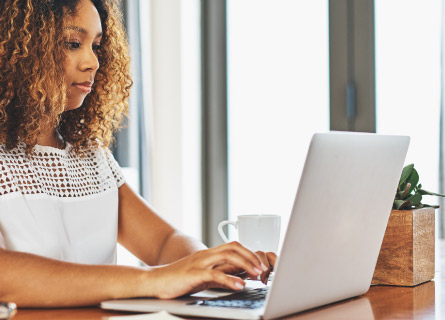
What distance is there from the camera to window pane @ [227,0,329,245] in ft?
9.81

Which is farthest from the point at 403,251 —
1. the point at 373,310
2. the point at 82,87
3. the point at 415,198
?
the point at 82,87

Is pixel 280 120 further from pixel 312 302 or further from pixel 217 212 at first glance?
pixel 312 302

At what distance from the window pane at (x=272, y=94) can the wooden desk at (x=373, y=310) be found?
1760 millimetres

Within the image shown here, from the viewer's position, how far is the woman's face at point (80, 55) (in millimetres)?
1521

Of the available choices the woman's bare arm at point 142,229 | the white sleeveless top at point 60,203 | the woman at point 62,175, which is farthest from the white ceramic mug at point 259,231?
the white sleeveless top at point 60,203

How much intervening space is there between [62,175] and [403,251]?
759mm

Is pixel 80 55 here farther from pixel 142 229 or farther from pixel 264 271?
pixel 264 271

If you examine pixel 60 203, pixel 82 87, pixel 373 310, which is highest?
pixel 82 87

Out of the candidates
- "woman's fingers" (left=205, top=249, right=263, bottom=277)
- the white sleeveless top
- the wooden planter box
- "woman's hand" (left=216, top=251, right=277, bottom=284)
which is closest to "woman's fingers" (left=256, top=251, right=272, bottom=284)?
"woman's hand" (left=216, top=251, right=277, bottom=284)

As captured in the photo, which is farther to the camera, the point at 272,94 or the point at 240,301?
the point at 272,94

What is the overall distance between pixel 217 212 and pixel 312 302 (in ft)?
7.13

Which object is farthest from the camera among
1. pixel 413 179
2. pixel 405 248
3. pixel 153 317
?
pixel 413 179

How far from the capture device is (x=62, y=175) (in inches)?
60.9

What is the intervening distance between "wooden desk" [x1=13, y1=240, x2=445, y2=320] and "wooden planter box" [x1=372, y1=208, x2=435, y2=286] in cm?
5
